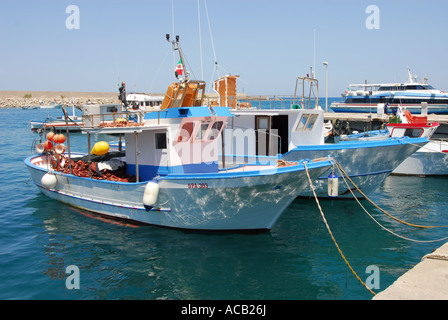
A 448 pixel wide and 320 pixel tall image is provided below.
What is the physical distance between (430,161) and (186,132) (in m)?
15.4

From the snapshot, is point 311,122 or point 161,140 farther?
point 311,122

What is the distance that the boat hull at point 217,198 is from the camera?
10.0 metres

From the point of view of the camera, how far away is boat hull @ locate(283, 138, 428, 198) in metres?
14.2

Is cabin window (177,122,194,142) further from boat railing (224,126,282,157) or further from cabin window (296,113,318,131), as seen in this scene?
cabin window (296,113,318,131)

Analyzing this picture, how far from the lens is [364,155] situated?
1436 cm

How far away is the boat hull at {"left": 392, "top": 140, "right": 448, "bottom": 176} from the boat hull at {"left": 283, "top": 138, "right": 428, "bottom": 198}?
6367 millimetres

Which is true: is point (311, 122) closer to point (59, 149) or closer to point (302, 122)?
point (302, 122)

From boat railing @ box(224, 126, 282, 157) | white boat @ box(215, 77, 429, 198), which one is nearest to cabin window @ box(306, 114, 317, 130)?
white boat @ box(215, 77, 429, 198)

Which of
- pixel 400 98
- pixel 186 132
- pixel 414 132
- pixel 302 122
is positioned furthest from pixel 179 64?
pixel 400 98

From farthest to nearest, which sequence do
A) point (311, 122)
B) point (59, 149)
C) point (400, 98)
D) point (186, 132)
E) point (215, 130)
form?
point (400, 98), point (311, 122), point (59, 149), point (215, 130), point (186, 132)

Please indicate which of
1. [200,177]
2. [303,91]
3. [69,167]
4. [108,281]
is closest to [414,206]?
[303,91]
